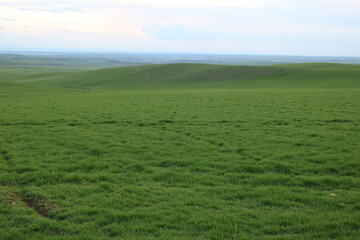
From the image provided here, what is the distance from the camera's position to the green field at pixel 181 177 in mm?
7340

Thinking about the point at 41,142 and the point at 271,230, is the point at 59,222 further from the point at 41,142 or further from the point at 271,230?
the point at 41,142

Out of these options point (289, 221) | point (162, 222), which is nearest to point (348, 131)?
point (289, 221)

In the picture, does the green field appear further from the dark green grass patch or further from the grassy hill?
the grassy hill

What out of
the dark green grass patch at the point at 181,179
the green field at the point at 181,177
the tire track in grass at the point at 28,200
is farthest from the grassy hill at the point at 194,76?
the tire track in grass at the point at 28,200

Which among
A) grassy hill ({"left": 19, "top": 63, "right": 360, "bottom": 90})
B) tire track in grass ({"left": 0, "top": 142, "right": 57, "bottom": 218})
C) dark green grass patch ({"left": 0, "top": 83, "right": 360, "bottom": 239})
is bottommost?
tire track in grass ({"left": 0, "top": 142, "right": 57, "bottom": 218})

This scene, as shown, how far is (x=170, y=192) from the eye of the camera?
9148 millimetres

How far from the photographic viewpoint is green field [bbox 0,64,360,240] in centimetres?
734

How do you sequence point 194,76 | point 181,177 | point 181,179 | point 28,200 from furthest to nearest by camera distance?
point 194,76, point 181,177, point 181,179, point 28,200

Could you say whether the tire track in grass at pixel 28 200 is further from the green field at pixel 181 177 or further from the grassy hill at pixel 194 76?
the grassy hill at pixel 194 76

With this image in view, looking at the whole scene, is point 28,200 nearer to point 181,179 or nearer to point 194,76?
point 181,179

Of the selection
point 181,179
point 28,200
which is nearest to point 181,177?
point 181,179

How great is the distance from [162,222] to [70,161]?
5.91 metres

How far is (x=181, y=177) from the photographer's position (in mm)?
10352

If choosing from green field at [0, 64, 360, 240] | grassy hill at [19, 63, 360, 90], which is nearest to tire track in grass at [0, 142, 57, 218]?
green field at [0, 64, 360, 240]
